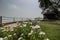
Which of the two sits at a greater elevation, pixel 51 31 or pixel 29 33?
pixel 29 33

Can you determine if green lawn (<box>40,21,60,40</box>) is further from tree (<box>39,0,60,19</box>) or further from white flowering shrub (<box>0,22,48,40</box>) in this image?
tree (<box>39,0,60,19</box>)

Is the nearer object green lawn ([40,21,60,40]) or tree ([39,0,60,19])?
green lawn ([40,21,60,40])

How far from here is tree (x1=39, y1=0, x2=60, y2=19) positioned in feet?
110

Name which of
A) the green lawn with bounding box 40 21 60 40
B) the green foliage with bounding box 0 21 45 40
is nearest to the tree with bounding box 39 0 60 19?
the green lawn with bounding box 40 21 60 40

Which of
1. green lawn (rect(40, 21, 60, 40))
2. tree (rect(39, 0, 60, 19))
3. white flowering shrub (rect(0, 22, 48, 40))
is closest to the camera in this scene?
white flowering shrub (rect(0, 22, 48, 40))

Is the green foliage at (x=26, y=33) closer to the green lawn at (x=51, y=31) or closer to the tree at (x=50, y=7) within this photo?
the green lawn at (x=51, y=31)

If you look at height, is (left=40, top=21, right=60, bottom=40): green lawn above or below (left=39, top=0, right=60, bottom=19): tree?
below

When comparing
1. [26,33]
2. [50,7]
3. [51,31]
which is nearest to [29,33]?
[26,33]

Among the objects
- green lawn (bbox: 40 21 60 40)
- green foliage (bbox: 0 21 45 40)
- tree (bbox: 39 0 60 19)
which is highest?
tree (bbox: 39 0 60 19)

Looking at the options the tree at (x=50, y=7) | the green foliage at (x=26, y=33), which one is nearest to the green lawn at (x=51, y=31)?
the green foliage at (x=26, y=33)

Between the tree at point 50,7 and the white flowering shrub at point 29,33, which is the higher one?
the tree at point 50,7

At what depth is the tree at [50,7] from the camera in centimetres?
3347

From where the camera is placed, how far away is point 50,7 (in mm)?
35031

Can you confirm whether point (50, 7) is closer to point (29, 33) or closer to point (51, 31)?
point (51, 31)
